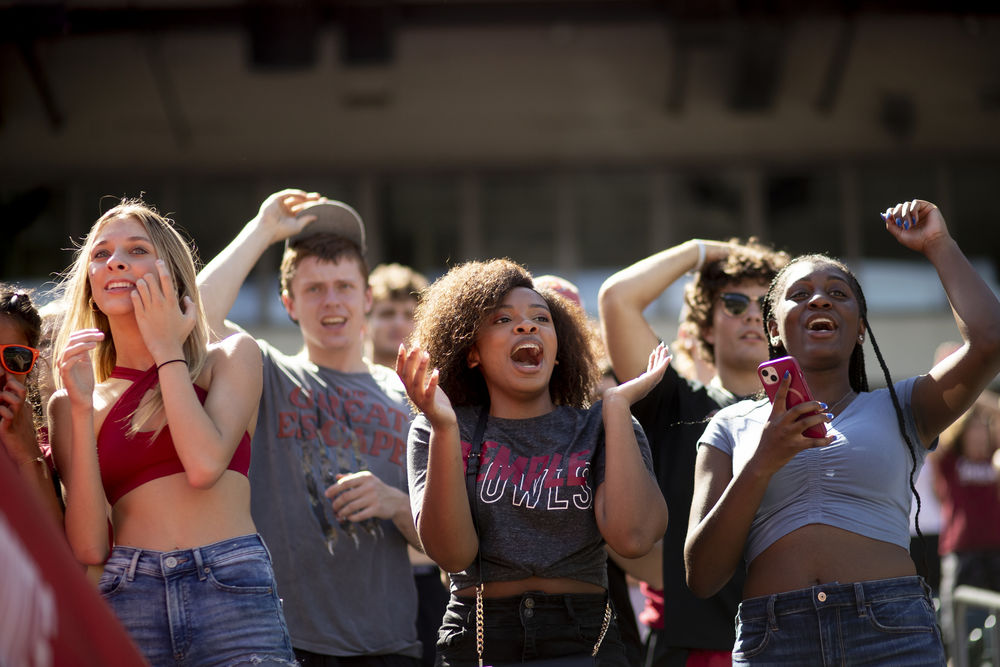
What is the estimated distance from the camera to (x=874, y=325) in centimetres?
1339

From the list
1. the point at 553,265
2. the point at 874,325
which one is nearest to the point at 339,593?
the point at 553,265

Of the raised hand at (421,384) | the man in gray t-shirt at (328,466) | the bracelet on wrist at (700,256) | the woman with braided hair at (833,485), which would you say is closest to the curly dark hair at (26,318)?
the man in gray t-shirt at (328,466)

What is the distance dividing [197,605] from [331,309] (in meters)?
1.68

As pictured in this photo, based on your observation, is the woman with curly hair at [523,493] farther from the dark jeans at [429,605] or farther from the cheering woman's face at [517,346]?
the dark jeans at [429,605]

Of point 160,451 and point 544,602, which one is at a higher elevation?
point 160,451

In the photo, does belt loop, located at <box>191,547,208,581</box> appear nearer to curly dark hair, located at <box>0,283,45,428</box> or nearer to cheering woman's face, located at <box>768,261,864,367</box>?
curly dark hair, located at <box>0,283,45,428</box>

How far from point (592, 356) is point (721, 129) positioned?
34.3 ft

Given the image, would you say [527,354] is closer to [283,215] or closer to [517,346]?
[517,346]

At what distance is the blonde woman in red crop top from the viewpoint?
2734 mm

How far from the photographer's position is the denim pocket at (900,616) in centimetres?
263

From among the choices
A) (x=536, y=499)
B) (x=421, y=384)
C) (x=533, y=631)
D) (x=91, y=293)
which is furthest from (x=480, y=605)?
(x=91, y=293)

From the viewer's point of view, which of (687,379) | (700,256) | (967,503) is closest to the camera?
(687,379)

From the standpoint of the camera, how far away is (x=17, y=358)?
3045 millimetres

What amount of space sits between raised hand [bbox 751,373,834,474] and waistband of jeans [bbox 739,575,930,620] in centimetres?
32
